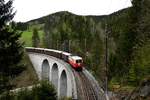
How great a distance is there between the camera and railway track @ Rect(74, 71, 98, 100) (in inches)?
1667

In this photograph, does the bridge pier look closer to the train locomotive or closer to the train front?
the train locomotive

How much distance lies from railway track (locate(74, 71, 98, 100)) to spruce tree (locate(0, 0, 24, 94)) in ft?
54.5

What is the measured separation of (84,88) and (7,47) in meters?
24.0

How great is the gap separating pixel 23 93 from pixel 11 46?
20.1 meters

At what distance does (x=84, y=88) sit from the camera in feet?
156

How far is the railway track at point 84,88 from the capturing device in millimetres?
42344

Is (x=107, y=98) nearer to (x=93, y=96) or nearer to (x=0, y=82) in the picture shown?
(x=93, y=96)

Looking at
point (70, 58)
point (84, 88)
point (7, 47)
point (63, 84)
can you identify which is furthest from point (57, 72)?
point (7, 47)

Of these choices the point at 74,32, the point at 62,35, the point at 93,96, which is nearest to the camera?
the point at 93,96

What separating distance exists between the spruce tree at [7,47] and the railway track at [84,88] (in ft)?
54.5

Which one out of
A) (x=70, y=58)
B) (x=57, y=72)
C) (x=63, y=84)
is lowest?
(x=63, y=84)

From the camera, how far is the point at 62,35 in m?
139

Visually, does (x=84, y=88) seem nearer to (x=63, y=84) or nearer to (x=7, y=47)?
(x=7, y=47)

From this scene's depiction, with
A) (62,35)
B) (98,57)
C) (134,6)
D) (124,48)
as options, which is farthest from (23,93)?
(62,35)
